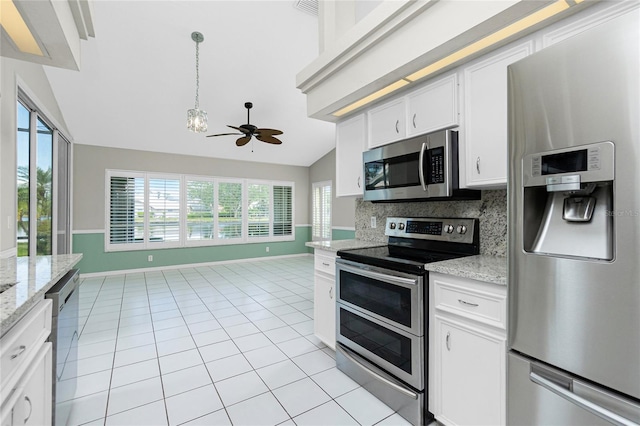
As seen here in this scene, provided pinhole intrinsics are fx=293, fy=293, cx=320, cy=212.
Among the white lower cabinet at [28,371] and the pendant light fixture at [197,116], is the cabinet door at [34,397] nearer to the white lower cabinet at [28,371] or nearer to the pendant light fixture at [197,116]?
the white lower cabinet at [28,371]

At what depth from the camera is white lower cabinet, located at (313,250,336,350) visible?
2.47 metres

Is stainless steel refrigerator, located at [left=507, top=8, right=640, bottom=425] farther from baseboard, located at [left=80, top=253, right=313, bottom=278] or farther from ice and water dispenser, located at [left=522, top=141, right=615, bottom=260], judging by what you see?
baseboard, located at [left=80, top=253, right=313, bottom=278]

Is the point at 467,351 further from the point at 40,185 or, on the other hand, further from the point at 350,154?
the point at 40,185

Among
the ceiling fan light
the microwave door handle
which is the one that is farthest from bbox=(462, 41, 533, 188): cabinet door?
the ceiling fan light

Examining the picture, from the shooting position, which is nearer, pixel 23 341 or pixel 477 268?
pixel 23 341

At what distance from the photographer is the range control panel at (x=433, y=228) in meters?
2.04

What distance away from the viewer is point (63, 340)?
1578mm

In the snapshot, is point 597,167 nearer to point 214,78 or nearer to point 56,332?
point 56,332

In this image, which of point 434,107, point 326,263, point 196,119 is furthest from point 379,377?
point 196,119

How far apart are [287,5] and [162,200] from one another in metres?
4.55

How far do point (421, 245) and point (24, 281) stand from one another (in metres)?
2.38

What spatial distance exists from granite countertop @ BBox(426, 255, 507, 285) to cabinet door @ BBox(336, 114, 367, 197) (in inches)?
45.3

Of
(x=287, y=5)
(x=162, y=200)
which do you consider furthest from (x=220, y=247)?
(x=287, y=5)

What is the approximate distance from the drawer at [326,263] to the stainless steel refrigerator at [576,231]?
1.43 meters
